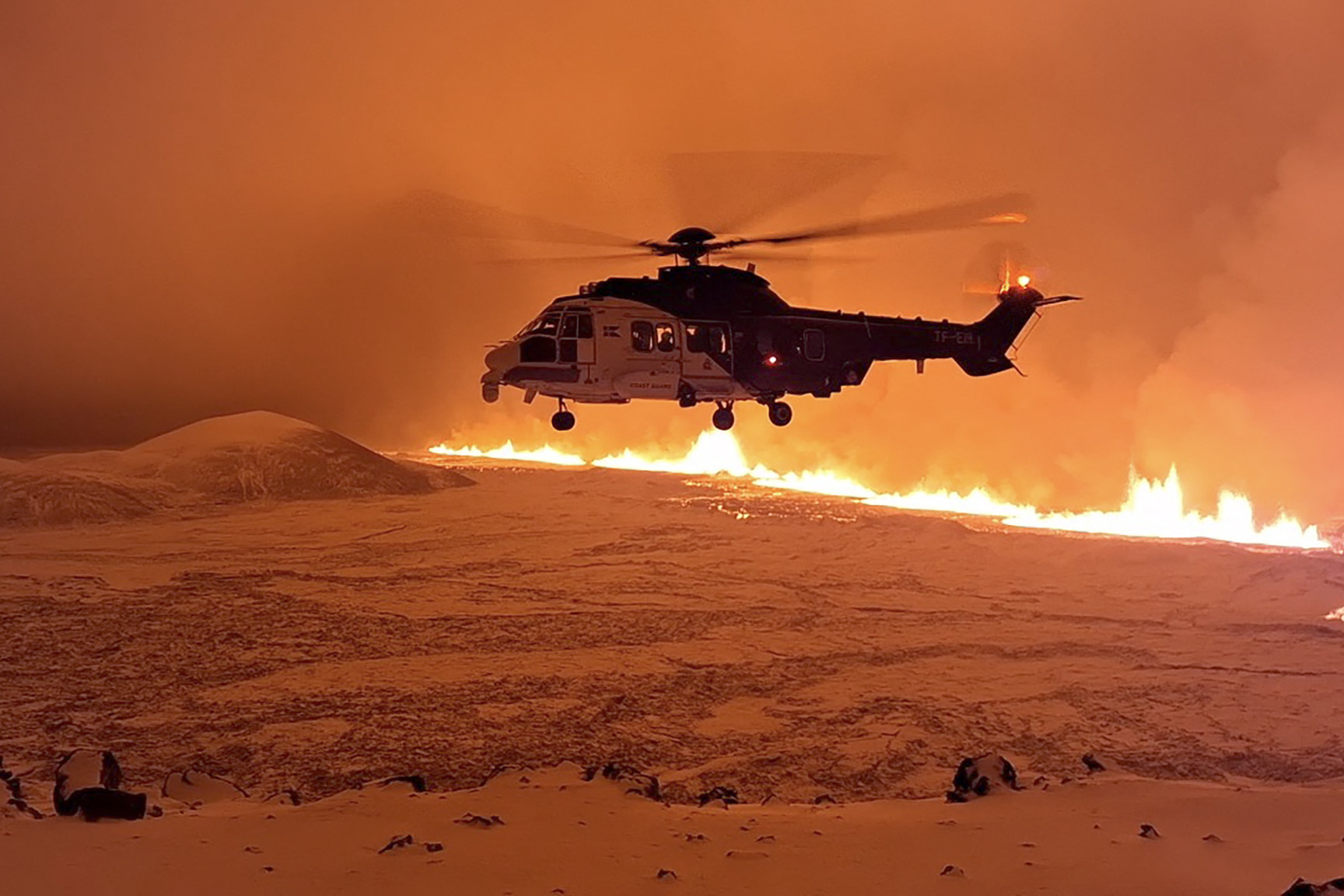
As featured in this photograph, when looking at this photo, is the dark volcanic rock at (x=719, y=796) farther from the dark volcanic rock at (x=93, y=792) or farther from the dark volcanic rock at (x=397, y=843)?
the dark volcanic rock at (x=93, y=792)

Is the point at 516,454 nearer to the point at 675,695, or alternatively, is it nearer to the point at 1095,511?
the point at 1095,511

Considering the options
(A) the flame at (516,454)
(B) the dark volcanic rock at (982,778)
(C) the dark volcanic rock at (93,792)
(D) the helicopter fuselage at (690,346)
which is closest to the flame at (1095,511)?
(A) the flame at (516,454)

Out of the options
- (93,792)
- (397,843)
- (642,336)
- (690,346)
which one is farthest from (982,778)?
(93,792)

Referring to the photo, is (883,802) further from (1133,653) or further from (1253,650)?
(1253,650)

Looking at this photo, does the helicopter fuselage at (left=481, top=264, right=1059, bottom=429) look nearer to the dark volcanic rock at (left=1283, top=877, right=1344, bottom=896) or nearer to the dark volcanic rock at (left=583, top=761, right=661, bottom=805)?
the dark volcanic rock at (left=583, top=761, right=661, bottom=805)

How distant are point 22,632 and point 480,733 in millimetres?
11054

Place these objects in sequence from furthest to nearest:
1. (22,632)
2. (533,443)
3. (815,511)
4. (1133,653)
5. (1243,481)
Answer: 1. (533,443)
2. (1243,481)
3. (815,511)
4. (1133,653)
5. (22,632)

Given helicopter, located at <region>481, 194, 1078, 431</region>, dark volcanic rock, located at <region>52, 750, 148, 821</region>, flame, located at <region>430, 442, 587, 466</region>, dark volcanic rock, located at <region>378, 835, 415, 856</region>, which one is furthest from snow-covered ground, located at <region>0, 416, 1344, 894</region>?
flame, located at <region>430, 442, 587, 466</region>

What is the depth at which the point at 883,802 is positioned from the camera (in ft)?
38.6

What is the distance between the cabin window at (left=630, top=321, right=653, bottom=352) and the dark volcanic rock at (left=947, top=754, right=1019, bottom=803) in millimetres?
6457

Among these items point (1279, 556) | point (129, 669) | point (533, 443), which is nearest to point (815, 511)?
point (1279, 556)

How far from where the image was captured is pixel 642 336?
11.9 meters

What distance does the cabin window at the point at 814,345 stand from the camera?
39.0 feet

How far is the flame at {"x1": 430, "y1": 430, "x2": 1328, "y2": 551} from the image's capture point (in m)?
37.6
